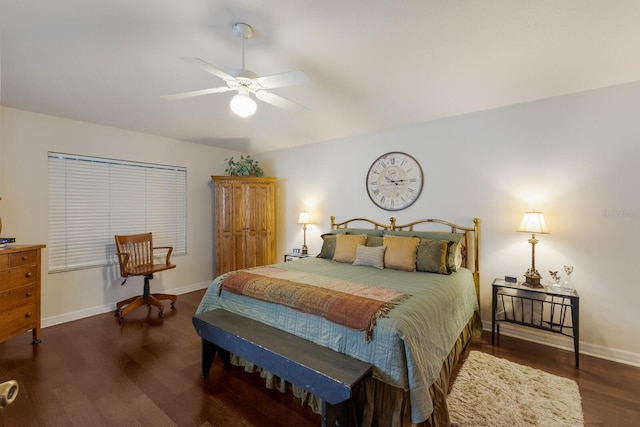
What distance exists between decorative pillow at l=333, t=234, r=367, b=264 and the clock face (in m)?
0.66

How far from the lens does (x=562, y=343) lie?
2.78 metres

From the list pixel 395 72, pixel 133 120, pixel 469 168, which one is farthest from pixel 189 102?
pixel 469 168

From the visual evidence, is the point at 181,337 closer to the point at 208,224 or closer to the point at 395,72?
the point at 208,224

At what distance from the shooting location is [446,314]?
2.16 meters

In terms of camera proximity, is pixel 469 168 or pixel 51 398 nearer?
pixel 51 398

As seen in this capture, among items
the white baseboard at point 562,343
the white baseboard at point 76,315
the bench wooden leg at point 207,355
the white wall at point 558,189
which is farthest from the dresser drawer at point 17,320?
the white baseboard at point 562,343

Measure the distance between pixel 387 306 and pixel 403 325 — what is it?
19cm

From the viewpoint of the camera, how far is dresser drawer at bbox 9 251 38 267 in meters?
2.66

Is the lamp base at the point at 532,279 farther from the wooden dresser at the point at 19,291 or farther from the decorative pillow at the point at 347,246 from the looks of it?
the wooden dresser at the point at 19,291

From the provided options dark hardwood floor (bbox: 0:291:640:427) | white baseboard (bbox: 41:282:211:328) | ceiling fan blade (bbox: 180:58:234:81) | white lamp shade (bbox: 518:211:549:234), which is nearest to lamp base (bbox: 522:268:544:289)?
white lamp shade (bbox: 518:211:549:234)

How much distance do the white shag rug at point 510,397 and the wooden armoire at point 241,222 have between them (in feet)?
11.0

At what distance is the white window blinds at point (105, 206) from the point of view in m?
3.44

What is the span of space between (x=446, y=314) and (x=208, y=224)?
4.11 metres

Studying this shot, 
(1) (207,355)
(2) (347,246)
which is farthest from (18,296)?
(2) (347,246)
